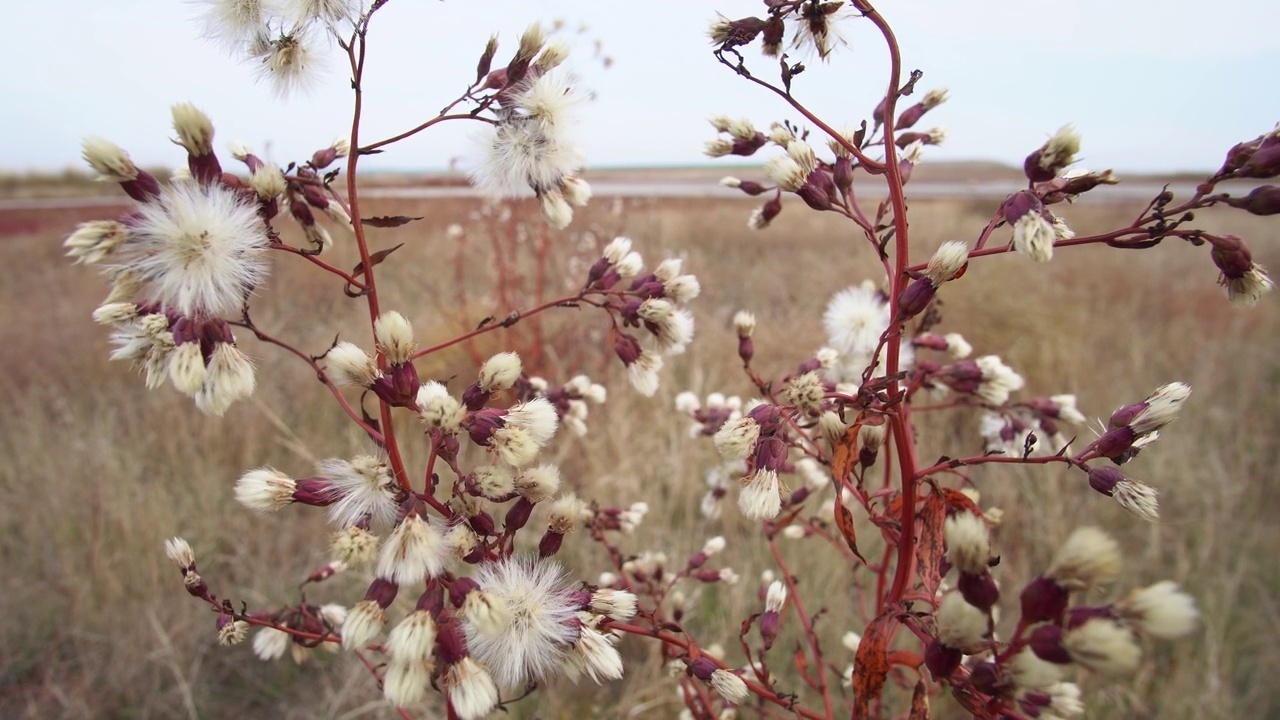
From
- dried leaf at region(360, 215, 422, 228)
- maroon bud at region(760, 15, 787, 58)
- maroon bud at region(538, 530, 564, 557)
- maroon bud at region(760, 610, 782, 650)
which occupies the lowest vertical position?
maroon bud at region(760, 610, 782, 650)

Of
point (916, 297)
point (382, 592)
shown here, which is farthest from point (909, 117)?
point (382, 592)

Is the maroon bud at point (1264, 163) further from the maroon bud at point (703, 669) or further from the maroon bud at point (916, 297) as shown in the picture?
the maroon bud at point (703, 669)

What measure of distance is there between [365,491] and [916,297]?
82 cm

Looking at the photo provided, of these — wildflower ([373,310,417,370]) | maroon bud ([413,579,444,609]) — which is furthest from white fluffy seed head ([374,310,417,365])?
maroon bud ([413,579,444,609])

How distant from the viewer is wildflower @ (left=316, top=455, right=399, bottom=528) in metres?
0.96

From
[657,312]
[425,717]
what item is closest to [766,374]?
[425,717]

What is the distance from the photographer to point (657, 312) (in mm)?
1237

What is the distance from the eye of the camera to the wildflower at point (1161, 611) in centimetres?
61

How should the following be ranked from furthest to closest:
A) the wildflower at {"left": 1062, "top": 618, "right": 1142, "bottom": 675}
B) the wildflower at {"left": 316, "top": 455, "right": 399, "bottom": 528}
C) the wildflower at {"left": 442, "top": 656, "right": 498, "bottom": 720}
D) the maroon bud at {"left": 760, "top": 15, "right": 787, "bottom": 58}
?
the maroon bud at {"left": 760, "top": 15, "right": 787, "bottom": 58} < the wildflower at {"left": 316, "top": 455, "right": 399, "bottom": 528} < the wildflower at {"left": 442, "top": 656, "right": 498, "bottom": 720} < the wildflower at {"left": 1062, "top": 618, "right": 1142, "bottom": 675}

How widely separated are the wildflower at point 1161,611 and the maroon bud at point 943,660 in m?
0.18

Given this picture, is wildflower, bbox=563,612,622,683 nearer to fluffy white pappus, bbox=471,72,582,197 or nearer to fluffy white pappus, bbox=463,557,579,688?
fluffy white pappus, bbox=463,557,579,688

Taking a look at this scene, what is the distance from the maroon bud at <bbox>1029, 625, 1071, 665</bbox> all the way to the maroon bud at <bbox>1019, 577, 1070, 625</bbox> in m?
0.01

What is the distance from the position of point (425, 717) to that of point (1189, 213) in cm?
246

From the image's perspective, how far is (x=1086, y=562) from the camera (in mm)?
647
